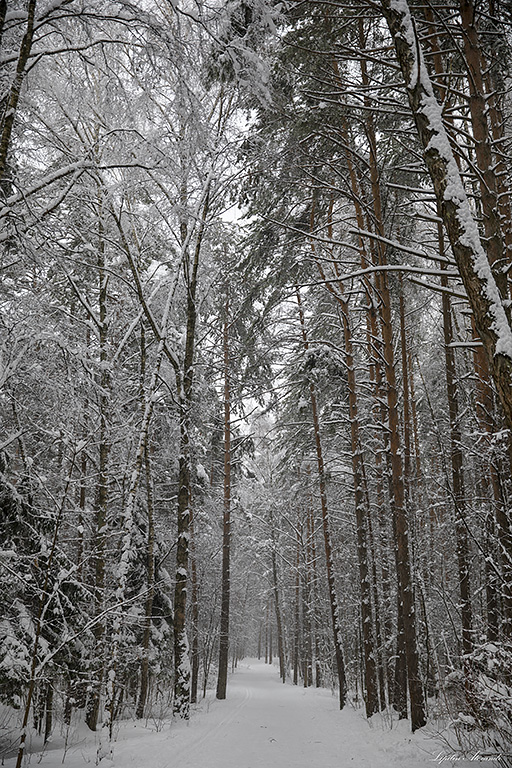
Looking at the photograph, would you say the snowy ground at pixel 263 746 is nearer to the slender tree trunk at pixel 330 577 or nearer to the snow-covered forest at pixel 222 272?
the snow-covered forest at pixel 222 272

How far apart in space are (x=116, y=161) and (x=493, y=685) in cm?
894

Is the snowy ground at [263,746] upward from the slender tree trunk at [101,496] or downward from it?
downward

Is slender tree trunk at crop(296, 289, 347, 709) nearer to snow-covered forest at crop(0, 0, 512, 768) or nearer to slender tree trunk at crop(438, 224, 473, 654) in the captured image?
snow-covered forest at crop(0, 0, 512, 768)

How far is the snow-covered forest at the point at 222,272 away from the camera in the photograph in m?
4.78

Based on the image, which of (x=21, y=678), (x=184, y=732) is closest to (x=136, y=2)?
(x=21, y=678)

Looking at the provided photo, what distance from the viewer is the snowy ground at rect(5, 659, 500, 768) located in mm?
6223

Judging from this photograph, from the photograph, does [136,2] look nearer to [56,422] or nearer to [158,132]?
[158,132]

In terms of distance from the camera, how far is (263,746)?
829 centimetres

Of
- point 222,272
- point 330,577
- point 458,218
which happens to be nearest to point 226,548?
point 330,577

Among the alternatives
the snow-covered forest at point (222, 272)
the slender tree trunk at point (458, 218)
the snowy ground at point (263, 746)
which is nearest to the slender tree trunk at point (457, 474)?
the snow-covered forest at point (222, 272)

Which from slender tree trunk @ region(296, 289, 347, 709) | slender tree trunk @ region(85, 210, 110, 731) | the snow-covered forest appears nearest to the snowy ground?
the snow-covered forest

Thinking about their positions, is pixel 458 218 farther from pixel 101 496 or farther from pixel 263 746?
pixel 263 746

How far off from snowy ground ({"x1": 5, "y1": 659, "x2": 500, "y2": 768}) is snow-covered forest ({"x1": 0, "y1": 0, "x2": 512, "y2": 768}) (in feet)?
1.54

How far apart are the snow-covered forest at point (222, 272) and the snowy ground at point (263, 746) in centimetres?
47
